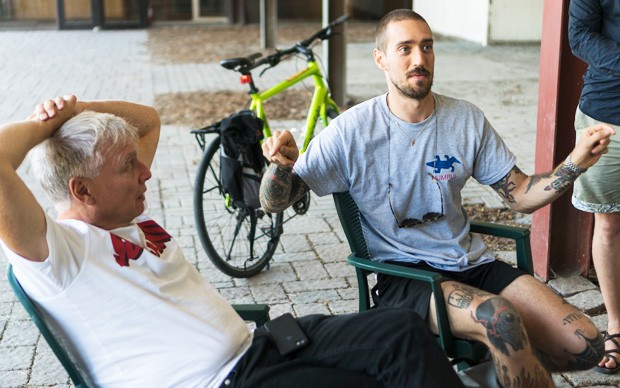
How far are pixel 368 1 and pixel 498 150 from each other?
20806mm

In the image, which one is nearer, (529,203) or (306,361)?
(306,361)

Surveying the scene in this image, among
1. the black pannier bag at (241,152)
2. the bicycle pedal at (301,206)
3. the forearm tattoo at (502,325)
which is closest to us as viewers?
the forearm tattoo at (502,325)

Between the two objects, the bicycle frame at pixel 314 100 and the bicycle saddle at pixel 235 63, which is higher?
the bicycle saddle at pixel 235 63

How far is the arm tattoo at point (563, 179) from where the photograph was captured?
127 inches

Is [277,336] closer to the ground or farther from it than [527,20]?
farther from it

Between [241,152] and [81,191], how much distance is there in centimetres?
240

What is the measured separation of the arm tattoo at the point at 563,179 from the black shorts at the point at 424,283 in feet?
1.09

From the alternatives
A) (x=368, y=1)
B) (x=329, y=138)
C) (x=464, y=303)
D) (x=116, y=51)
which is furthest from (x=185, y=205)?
(x=368, y=1)

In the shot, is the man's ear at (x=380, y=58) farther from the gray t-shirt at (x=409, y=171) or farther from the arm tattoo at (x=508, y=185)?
the arm tattoo at (x=508, y=185)

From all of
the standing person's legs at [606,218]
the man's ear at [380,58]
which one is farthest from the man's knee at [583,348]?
the man's ear at [380,58]

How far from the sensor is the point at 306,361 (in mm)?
2619

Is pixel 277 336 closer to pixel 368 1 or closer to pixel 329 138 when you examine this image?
pixel 329 138

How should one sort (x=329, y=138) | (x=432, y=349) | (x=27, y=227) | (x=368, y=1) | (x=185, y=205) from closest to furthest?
1. (x=27, y=227)
2. (x=432, y=349)
3. (x=329, y=138)
4. (x=185, y=205)
5. (x=368, y=1)

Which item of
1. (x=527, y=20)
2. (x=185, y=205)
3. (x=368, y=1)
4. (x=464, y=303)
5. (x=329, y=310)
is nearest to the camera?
(x=464, y=303)
